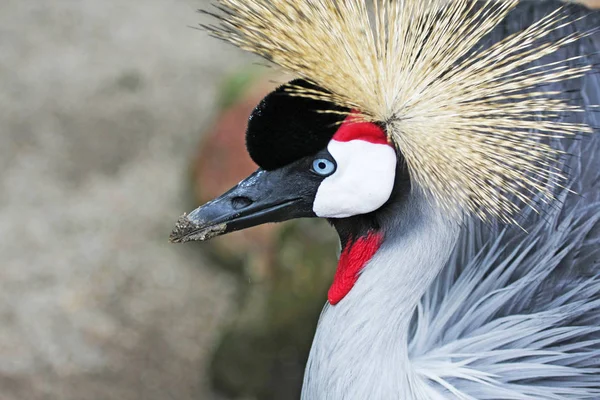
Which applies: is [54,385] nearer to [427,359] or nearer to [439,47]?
[427,359]

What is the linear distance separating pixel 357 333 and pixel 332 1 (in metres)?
0.50

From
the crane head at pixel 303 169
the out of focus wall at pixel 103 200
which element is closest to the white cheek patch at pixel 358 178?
the crane head at pixel 303 169

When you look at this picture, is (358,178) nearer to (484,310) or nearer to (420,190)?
(420,190)

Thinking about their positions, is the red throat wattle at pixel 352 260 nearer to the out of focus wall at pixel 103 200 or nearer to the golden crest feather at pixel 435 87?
the golden crest feather at pixel 435 87

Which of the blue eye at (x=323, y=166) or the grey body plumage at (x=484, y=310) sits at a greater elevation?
the blue eye at (x=323, y=166)

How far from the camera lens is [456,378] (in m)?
1.26

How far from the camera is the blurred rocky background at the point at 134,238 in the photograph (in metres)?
2.30

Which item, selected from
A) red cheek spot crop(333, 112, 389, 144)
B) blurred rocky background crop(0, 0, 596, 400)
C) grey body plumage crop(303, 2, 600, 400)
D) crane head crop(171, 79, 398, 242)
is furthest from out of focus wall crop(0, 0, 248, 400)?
red cheek spot crop(333, 112, 389, 144)

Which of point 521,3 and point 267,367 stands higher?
point 521,3

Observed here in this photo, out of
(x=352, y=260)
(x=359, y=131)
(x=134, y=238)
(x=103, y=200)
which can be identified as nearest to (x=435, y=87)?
(x=359, y=131)

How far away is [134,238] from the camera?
300cm

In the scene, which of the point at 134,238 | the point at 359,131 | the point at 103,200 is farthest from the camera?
the point at 103,200

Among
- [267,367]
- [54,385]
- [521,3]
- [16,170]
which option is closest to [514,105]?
[521,3]

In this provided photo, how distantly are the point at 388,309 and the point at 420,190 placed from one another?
Result: 0.61ft
